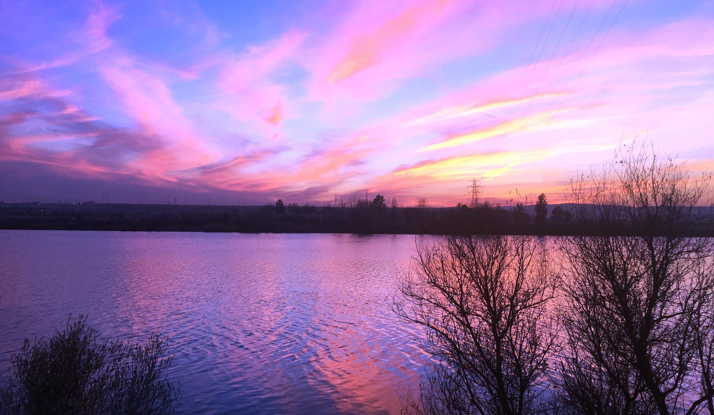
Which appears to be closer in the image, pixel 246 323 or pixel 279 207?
pixel 246 323

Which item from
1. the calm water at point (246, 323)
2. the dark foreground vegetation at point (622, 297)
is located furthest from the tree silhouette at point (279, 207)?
the dark foreground vegetation at point (622, 297)

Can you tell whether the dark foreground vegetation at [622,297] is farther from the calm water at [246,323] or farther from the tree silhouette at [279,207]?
the tree silhouette at [279,207]

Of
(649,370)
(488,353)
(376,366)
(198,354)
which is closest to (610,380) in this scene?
(649,370)

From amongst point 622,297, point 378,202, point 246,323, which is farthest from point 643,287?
point 378,202

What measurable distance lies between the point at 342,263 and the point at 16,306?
27716 mm

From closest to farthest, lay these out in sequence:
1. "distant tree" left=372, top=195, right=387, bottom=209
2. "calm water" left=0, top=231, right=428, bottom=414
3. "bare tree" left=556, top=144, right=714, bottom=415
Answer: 1. "bare tree" left=556, top=144, right=714, bottom=415
2. "calm water" left=0, top=231, right=428, bottom=414
3. "distant tree" left=372, top=195, right=387, bottom=209

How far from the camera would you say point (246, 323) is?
852 inches

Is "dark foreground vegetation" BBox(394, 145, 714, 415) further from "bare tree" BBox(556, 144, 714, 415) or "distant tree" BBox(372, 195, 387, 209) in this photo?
"distant tree" BBox(372, 195, 387, 209)

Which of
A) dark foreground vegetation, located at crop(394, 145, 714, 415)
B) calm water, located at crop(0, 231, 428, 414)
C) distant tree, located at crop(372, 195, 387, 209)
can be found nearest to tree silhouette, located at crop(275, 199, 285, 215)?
distant tree, located at crop(372, 195, 387, 209)

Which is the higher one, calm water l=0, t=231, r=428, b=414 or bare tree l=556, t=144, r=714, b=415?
bare tree l=556, t=144, r=714, b=415

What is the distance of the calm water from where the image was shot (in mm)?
14102

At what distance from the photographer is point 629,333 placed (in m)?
9.38

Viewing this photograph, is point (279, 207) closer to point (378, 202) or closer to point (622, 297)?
point (378, 202)

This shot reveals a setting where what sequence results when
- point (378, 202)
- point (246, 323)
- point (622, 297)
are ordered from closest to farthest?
point (622, 297), point (246, 323), point (378, 202)
